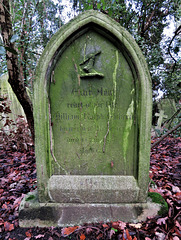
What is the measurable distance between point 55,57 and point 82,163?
50.0 inches

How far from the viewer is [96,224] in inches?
64.5

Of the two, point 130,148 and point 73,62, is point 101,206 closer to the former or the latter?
point 130,148

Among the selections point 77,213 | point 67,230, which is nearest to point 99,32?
point 77,213

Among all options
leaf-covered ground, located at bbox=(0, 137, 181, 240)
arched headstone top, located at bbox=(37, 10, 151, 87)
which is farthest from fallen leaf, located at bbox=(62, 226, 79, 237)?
arched headstone top, located at bbox=(37, 10, 151, 87)

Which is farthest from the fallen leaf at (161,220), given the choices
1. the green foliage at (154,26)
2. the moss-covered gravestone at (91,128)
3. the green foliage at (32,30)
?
the green foliage at (154,26)

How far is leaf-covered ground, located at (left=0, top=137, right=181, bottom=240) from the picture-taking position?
1.51m

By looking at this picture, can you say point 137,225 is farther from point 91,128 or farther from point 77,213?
A: point 91,128

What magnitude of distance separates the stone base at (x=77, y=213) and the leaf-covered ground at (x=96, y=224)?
0.05m

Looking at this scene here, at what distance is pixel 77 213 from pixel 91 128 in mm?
973

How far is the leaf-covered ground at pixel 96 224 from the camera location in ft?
4.97

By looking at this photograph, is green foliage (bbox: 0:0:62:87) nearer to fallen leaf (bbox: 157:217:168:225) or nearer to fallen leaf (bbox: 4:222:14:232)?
fallen leaf (bbox: 4:222:14:232)

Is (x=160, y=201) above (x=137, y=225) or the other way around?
above

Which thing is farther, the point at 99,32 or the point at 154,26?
the point at 154,26

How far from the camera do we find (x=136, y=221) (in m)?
1.66
